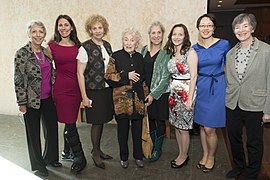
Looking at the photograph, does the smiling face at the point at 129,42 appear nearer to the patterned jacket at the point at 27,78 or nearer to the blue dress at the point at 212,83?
the blue dress at the point at 212,83

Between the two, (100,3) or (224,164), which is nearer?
(224,164)

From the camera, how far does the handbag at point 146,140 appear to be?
9.15ft

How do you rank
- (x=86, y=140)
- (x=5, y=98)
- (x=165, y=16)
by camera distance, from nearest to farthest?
(x=86, y=140) → (x=165, y=16) → (x=5, y=98)

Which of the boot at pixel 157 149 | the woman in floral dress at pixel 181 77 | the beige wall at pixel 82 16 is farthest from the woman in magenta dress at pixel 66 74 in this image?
the beige wall at pixel 82 16

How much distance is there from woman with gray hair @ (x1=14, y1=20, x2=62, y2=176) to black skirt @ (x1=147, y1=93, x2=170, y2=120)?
0.99 m

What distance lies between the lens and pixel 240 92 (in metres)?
2.22

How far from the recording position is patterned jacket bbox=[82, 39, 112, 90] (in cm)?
242

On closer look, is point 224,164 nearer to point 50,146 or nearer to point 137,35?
point 137,35

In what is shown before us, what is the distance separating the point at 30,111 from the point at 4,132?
1.74m

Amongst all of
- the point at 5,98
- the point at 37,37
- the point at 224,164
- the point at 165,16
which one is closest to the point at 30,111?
the point at 37,37

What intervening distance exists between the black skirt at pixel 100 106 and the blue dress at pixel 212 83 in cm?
87

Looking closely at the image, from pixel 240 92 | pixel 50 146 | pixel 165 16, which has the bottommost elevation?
pixel 50 146

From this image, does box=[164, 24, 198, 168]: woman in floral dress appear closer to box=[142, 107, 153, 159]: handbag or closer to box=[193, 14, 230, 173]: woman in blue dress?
box=[193, 14, 230, 173]: woman in blue dress

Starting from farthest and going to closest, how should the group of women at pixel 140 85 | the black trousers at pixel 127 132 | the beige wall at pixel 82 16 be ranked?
the beige wall at pixel 82 16 < the black trousers at pixel 127 132 < the group of women at pixel 140 85
